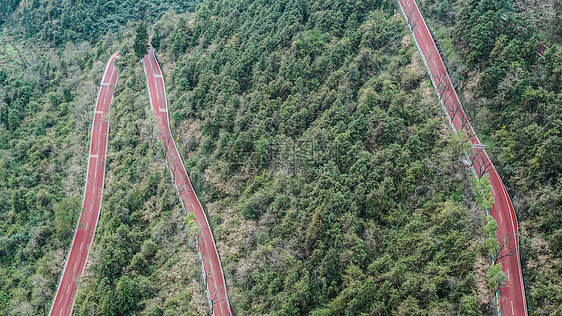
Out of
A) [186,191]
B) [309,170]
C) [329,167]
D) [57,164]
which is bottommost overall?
[186,191]

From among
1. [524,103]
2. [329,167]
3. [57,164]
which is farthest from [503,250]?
[57,164]

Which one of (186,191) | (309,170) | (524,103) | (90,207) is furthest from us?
(90,207)

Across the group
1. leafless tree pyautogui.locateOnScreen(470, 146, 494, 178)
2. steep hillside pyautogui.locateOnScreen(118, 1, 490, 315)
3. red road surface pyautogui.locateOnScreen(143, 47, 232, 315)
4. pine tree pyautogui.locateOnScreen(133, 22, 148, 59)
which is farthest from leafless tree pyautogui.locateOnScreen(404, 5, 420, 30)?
pine tree pyautogui.locateOnScreen(133, 22, 148, 59)

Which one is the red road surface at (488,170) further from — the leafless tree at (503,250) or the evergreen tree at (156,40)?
the evergreen tree at (156,40)

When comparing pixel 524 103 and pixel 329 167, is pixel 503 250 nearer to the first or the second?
pixel 524 103

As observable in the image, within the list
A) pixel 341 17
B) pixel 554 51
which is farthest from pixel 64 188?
pixel 554 51

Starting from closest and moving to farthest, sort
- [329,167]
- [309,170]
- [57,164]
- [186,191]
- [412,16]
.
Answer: [329,167]
[309,170]
[186,191]
[412,16]
[57,164]
